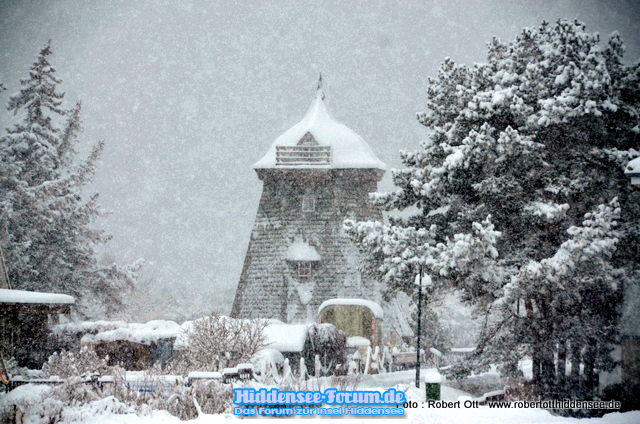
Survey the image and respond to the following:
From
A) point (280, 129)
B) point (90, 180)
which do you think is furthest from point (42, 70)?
point (280, 129)

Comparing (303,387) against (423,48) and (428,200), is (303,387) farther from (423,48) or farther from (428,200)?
(423,48)

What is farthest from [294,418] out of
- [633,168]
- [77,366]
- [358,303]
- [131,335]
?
[358,303]

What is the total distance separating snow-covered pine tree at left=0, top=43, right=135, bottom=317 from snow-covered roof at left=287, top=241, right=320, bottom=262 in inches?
320

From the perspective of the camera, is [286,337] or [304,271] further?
[304,271]

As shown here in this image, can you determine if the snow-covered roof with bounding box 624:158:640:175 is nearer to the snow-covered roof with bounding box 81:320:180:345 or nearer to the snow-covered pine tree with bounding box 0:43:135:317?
the snow-covered roof with bounding box 81:320:180:345

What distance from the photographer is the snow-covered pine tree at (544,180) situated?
13.9 meters

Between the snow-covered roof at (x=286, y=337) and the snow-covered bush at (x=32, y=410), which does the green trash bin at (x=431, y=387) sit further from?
the snow-covered bush at (x=32, y=410)

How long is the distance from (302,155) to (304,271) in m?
5.18

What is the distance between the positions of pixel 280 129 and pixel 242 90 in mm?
9694

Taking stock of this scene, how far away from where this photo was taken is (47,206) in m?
24.4

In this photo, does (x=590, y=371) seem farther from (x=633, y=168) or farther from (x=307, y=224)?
(x=307, y=224)

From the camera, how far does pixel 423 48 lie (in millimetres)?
38562

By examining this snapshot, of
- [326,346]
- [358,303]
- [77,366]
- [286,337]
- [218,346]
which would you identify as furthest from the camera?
[358,303]

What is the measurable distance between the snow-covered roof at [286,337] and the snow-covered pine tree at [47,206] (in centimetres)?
1161
